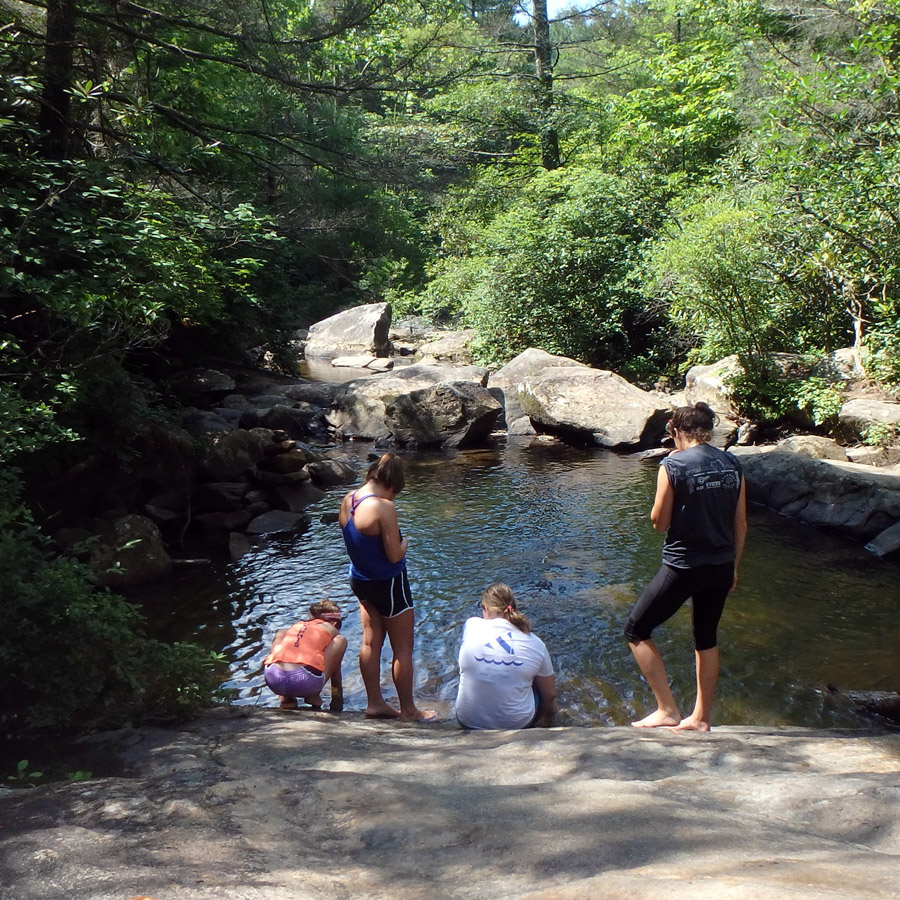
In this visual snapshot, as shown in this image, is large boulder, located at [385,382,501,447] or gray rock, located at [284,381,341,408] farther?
gray rock, located at [284,381,341,408]

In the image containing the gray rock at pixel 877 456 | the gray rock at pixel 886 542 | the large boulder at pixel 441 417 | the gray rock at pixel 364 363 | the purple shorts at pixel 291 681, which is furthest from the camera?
the gray rock at pixel 364 363

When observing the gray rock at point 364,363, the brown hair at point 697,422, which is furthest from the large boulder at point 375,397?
the brown hair at point 697,422

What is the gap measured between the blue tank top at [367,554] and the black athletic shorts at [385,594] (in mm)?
43

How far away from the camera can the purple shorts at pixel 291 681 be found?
17.1 ft

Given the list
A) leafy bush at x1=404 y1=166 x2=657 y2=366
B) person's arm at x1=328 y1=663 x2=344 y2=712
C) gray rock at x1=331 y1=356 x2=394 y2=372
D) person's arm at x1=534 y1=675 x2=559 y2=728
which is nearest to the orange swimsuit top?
person's arm at x1=328 y1=663 x2=344 y2=712

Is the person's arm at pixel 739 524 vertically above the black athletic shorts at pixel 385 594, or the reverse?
the person's arm at pixel 739 524

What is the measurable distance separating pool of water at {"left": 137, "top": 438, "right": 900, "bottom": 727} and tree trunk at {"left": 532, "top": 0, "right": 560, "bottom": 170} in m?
18.1

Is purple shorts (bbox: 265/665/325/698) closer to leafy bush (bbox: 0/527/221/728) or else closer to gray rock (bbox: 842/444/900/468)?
leafy bush (bbox: 0/527/221/728)

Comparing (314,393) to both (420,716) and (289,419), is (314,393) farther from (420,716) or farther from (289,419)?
(420,716)

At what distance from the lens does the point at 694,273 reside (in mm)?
14523

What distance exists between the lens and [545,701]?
5090 mm

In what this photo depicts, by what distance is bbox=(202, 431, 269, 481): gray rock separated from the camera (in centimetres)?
1062

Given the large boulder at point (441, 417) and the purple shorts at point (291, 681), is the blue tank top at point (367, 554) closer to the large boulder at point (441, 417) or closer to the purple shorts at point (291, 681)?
the purple shorts at point (291, 681)

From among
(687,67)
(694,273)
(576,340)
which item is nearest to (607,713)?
(694,273)
